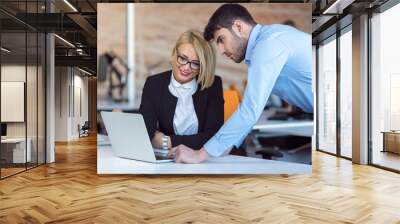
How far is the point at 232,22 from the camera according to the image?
6539mm

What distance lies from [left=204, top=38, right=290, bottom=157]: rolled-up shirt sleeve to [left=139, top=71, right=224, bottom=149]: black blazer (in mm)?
172

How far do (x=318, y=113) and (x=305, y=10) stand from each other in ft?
18.7

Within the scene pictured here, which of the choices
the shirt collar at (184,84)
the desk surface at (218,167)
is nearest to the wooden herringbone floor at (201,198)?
the desk surface at (218,167)

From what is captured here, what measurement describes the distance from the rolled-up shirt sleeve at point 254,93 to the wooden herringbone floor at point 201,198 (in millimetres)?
607

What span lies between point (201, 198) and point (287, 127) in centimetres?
216

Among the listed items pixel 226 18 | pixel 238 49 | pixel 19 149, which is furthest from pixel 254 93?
pixel 19 149

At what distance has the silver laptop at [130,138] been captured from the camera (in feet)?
20.8

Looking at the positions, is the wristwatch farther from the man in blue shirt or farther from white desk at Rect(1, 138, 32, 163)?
white desk at Rect(1, 138, 32, 163)

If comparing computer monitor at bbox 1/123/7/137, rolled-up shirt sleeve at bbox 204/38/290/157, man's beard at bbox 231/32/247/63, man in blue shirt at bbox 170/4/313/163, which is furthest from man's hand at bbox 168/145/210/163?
computer monitor at bbox 1/123/7/137

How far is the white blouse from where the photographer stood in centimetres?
648

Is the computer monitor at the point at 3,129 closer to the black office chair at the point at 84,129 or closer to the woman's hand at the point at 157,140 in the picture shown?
the woman's hand at the point at 157,140

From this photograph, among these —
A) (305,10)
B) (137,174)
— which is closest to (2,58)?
(137,174)

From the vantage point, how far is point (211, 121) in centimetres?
651

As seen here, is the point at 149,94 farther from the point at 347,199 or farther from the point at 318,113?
the point at 318,113
